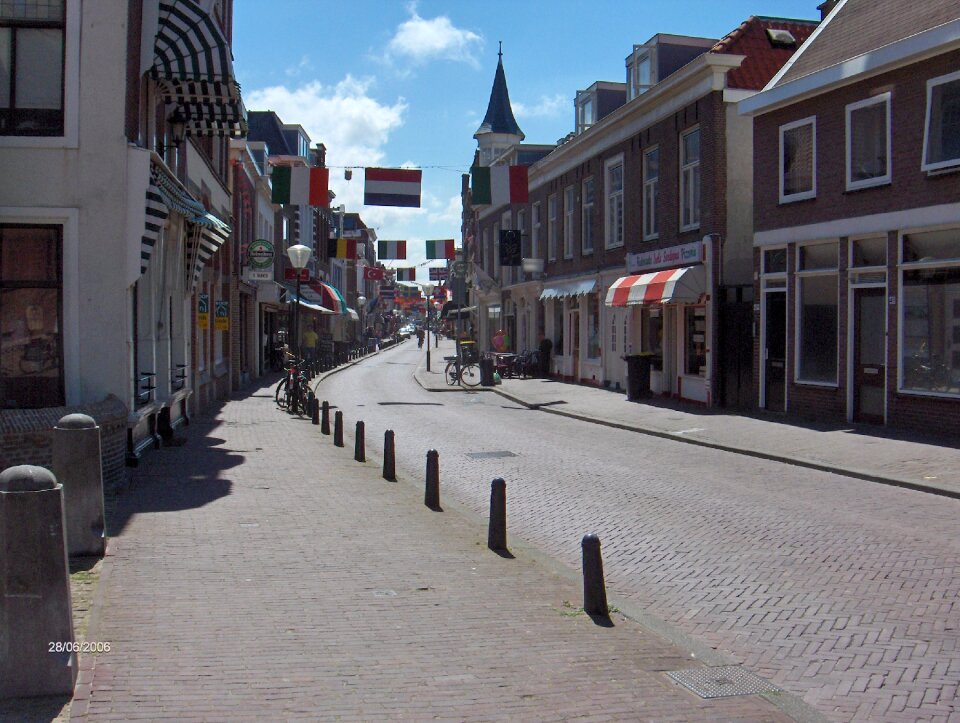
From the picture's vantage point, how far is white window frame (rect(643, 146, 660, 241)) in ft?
80.8

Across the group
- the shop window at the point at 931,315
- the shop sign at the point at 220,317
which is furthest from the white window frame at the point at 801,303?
the shop sign at the point at 220,317

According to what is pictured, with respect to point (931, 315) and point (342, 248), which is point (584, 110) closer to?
point (342, 248)

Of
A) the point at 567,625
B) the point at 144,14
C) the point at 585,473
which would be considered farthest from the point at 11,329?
the point at 567,625

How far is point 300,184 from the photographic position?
23.5 metres

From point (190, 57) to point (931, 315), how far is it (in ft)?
38.6

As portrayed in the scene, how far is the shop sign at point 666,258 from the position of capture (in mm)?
21916

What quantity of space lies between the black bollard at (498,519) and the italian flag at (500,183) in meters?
16.8

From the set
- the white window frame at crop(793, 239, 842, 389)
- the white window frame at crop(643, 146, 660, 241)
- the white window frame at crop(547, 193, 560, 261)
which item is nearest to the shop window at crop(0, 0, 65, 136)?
the white window frame at crop(793, 239, 842, 389)

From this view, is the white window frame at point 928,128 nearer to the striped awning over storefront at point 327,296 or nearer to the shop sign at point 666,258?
the shop sign at point 666,258

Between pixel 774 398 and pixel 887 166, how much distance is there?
5236mm

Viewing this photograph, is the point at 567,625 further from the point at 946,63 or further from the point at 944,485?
the point at 946,63

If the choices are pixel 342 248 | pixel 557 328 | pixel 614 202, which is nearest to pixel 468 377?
pixel 557 328

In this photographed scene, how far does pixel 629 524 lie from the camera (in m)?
9.48
